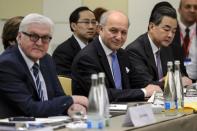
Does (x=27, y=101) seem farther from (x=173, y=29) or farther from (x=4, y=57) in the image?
(x=173, y=29)

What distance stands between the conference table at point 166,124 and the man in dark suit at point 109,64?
0.76 m

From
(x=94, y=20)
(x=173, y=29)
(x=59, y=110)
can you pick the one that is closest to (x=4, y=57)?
(x=59, y=110)

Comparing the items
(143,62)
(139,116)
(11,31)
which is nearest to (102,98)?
(139,116)

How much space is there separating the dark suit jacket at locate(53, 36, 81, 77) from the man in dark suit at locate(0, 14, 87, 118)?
216 cm

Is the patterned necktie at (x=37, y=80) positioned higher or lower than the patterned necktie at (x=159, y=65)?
higher

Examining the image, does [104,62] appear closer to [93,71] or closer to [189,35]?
[93,71]

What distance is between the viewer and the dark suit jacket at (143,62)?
404cm

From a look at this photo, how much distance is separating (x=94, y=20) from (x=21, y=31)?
293cm

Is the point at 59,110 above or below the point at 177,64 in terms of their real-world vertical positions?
below

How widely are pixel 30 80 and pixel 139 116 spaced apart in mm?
841

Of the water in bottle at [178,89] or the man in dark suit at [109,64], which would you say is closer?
the water in bottle at [178,89]

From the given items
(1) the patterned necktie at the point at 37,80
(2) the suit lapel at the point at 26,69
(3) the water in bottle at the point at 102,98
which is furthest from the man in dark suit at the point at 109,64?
(3) the water in bottle at the point at 102,98

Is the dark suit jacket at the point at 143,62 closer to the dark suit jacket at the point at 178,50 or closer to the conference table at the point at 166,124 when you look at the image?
the dark suit jacket at the point at 178,50

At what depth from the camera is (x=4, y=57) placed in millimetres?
2896
